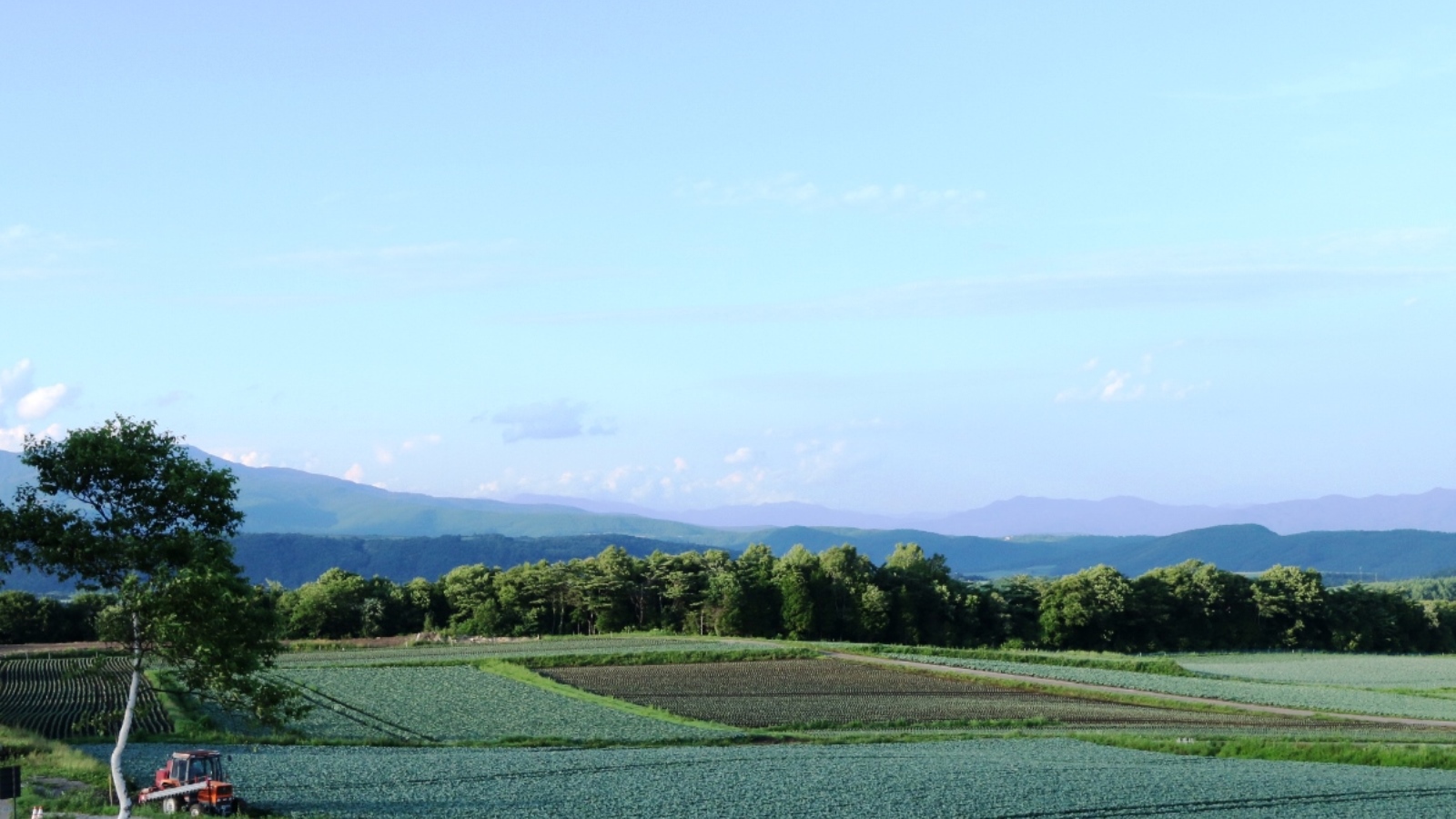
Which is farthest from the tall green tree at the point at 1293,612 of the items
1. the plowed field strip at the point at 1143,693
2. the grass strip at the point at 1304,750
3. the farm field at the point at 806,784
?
the farm field at the point at 806,784

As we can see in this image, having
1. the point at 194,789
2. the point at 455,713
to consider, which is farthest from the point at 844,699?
the point at 194,789

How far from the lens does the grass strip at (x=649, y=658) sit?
85.2 metres

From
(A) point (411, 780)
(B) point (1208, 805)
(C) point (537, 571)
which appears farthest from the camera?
(C) point (537, 571)

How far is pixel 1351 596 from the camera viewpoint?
426 feet

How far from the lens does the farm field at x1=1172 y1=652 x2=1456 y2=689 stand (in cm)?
8831

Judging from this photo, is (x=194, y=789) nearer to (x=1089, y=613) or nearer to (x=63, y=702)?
(x=63, y=702)

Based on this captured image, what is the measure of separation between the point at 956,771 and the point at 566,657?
51.6 m

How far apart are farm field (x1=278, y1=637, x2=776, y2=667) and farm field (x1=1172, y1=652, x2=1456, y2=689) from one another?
37.1 m

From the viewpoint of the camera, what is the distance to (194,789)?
29.6 metres

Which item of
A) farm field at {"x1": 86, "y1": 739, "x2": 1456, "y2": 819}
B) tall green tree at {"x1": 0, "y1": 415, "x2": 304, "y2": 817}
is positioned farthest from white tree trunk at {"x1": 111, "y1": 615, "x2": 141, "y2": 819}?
farm field at {"x1": 86, "y1": 739, "x2": 1456, "y2": 819}

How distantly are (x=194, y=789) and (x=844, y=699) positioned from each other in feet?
140

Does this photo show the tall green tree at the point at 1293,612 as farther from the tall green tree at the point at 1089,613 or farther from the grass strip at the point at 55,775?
the grass strip at the point at 55,775

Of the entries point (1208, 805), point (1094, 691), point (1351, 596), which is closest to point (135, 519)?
point (1208, 805)

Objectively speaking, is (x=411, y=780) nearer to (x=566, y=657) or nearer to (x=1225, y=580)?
(x=566, y=657)
